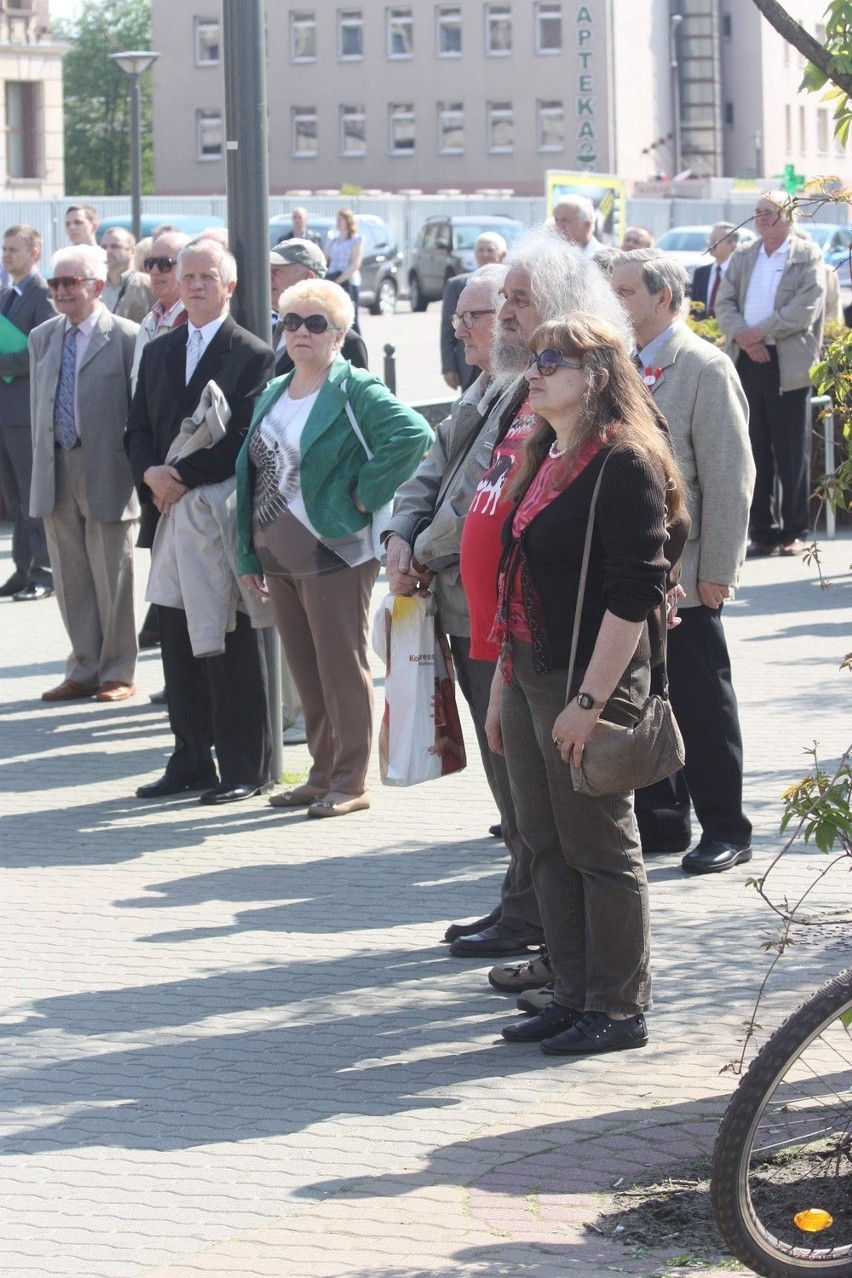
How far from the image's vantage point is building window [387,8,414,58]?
259 feet

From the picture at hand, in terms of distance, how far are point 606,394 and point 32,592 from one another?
29.9ft

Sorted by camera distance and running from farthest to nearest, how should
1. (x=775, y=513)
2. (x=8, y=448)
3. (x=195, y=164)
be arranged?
1. (x=195, y=164)
2. (x=775, y=513)
3. (x=8, y=448)

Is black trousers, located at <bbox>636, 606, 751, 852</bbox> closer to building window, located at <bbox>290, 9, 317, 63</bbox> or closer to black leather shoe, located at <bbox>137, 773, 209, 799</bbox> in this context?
black leather shoe, located at <bbox>137, 773, 209, 799</bbox>

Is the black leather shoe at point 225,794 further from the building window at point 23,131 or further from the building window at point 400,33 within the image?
the building window at point 400,33

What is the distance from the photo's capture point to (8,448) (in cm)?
1325

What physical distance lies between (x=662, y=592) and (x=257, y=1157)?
5.38ft

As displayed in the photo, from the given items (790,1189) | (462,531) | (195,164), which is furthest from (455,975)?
(195,164)

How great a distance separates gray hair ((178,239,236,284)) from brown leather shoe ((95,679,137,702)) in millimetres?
2820

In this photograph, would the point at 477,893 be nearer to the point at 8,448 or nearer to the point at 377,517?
the point at 377,517

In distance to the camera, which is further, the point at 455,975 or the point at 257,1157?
the point at 455,975

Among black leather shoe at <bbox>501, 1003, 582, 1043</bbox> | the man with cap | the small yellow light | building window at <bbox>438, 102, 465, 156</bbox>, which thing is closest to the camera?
the small yellow light

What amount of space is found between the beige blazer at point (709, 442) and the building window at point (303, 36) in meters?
76.7

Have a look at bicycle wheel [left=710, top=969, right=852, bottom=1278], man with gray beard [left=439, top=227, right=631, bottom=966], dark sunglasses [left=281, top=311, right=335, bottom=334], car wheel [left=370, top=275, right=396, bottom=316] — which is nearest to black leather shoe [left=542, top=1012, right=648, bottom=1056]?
man with gray beard [left=439, top=227, right=631, bottom=966]

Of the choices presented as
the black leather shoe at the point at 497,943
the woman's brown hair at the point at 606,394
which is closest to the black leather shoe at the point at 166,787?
the black leather shoe at the point at 497,943
